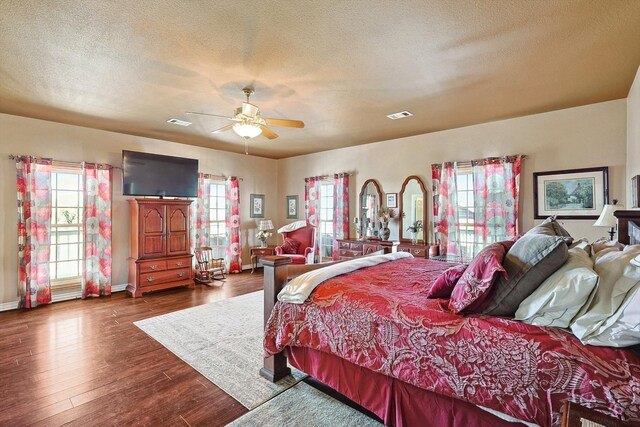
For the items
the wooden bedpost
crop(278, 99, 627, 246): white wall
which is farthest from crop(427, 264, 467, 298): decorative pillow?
crop(278, 99, 627, 246): white wall

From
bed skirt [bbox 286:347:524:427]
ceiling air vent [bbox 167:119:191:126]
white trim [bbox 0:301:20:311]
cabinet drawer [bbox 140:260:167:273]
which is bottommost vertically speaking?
white trim [bbox 0:301:20:311]

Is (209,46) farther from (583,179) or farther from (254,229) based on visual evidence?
(254,229)

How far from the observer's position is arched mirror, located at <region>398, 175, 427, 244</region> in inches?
209

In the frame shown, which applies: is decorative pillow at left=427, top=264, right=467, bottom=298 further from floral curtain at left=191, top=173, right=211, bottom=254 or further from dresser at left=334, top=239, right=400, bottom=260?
floral curtain at left=191, top=173, right=211, bottom=254

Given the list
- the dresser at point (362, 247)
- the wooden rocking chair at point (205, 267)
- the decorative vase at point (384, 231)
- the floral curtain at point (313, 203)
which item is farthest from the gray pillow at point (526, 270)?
the wooden rocking chair at point (205, 267)

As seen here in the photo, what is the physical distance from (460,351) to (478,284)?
1.16 feet

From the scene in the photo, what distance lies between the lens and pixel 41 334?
11.5 ft

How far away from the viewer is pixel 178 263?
5574mm

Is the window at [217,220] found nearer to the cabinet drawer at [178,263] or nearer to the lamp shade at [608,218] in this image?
the cabinet drawer at [178,263]

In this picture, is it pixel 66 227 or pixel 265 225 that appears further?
pixel 265 225

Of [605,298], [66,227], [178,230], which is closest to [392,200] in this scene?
[178,230]

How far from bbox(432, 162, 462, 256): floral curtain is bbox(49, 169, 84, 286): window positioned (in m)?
5.95

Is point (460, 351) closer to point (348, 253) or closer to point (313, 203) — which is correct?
point (348, 253)

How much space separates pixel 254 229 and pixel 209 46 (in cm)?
528
